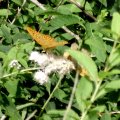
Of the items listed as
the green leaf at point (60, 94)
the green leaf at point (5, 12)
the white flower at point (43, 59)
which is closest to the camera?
the white flower at point (43, 59)

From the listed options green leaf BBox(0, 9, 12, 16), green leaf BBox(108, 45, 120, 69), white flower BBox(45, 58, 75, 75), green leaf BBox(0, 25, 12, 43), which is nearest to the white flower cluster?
white flower BBox(45, 58, 75, 75)

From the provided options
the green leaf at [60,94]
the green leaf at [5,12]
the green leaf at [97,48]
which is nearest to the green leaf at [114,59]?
the green leaf at [97,48]

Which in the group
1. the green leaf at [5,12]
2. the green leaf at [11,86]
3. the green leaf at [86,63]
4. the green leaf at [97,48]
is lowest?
the green leaf at [11,86]

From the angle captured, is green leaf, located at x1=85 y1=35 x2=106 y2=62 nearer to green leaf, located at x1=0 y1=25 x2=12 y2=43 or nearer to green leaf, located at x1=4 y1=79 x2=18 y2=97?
green leaf, located at x1=4 y1=79 x2=18 y2=97

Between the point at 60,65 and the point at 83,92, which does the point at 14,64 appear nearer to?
the point at 60,65

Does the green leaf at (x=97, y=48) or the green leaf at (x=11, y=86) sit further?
the green leaf at (x=11, y=86)

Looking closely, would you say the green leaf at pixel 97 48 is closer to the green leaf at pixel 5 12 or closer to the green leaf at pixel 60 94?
the green leaf at pixel 60 94

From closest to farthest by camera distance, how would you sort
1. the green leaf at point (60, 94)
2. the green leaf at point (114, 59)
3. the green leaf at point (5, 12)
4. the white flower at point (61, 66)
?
the green leaf at point (114, 59)
the white flower at point (61, 66)
the green leaf at point (60, 94)
the green leaf at point (5, 12)

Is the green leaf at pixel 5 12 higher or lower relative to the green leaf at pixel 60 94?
higher
